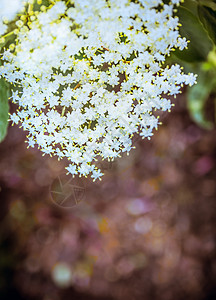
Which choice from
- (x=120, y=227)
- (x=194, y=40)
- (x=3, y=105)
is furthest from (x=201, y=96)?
(x=120, y=227)

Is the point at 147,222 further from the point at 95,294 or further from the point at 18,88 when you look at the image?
the point at 18,88

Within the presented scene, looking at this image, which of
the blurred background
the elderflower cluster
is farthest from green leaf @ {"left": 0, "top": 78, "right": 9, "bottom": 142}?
the blurred background

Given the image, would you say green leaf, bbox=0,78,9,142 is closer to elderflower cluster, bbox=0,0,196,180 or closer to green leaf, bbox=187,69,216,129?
elderflower cluster, bbox=0,0,196,180

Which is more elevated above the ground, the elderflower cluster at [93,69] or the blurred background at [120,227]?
the blurred background at [120,227]

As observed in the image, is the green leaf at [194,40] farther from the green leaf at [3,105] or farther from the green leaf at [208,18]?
the green leaf at [3,105]

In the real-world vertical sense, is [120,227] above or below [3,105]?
above

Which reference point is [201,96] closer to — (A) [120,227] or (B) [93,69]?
(B) [93,69]

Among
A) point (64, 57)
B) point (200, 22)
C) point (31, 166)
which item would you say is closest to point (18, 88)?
point (64, 57)

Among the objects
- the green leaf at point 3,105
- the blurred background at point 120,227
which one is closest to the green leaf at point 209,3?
the green leaf at point 3,105
